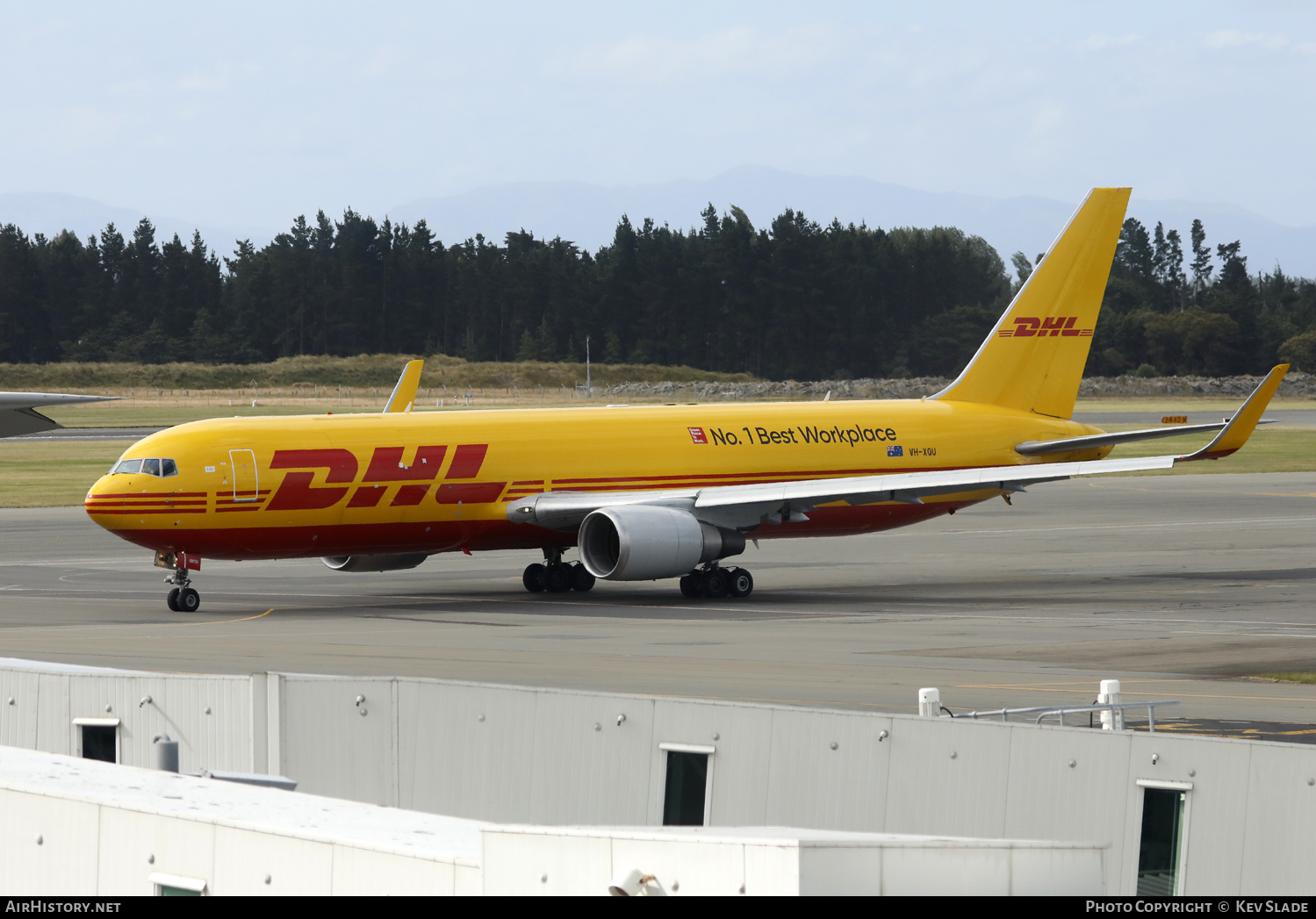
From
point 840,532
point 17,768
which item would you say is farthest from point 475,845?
point 840,532

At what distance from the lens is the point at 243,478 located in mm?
34375

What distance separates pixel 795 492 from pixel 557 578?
617 centimetres

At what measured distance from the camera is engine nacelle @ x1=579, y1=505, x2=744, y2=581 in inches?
1362

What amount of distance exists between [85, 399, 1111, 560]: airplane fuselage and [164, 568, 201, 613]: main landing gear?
796 mm

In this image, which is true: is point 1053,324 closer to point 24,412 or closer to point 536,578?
point 536,578

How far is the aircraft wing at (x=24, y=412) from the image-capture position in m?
21.3

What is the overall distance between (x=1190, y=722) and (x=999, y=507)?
44.6 metres

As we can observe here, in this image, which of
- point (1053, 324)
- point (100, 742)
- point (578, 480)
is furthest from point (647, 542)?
point (100, 742)

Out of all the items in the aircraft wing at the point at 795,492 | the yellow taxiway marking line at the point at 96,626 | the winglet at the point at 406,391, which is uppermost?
the winglet at the point at 406,391

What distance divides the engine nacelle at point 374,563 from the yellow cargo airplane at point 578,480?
5 cm

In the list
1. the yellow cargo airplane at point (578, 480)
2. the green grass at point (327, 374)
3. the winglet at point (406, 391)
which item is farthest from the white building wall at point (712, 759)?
the green grass at point (327, 374)

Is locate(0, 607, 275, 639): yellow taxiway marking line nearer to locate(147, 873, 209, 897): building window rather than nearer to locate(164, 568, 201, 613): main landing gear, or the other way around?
locate(164, 568, 201, 613): main landing gear

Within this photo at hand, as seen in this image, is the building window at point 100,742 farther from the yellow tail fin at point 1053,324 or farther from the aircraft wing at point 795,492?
the yellow tail fin at point 1053,324

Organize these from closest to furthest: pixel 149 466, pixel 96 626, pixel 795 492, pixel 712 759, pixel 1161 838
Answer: pixel 1161 838, pixel 712 759, pixel 96 626, pixel 149 466, pixel 795 492
